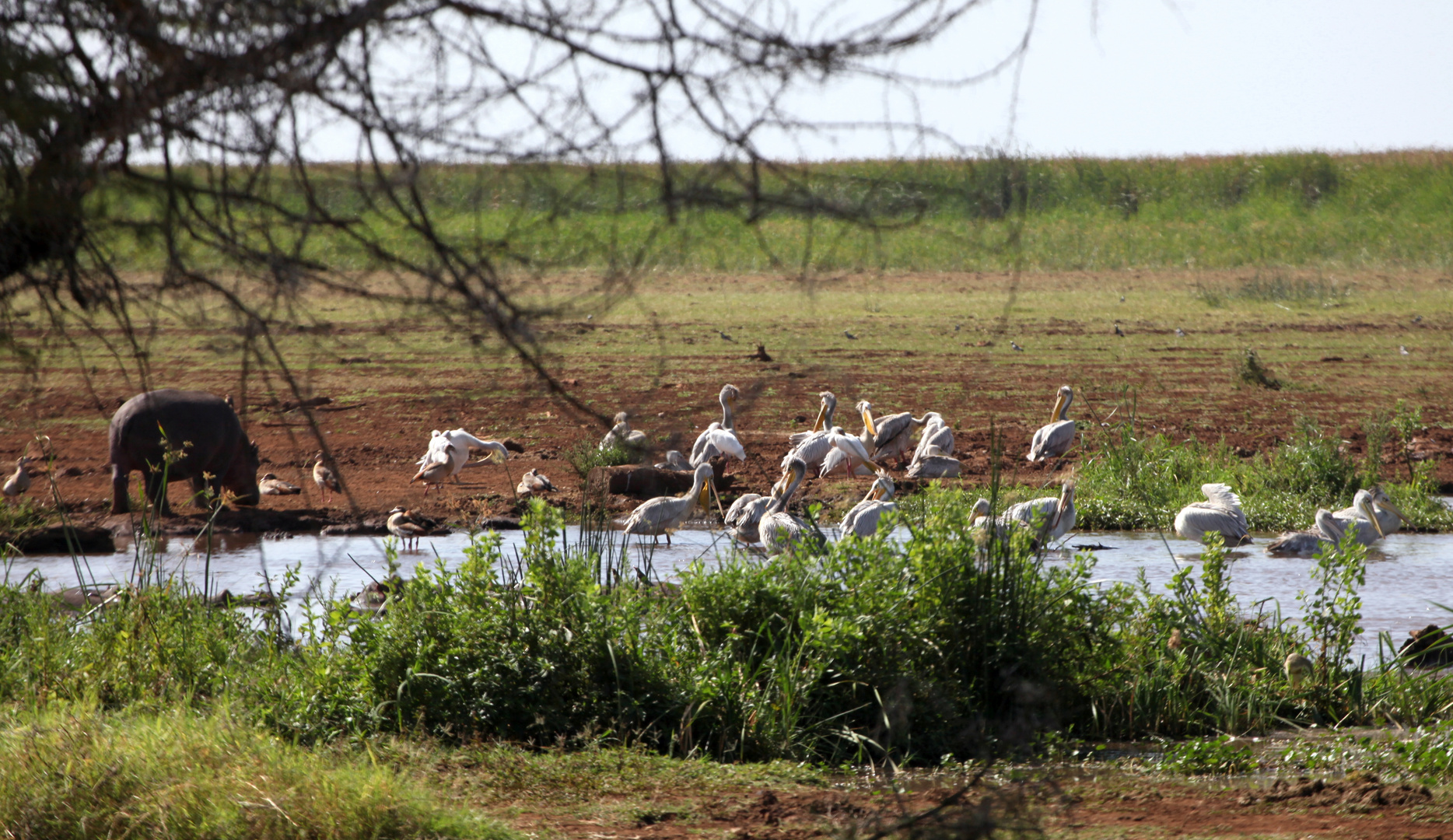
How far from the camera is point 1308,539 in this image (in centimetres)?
897

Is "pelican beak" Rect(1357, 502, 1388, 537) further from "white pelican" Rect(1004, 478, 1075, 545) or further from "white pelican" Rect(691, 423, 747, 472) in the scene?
"white pelican" Rect(691, 423, 747, 472)

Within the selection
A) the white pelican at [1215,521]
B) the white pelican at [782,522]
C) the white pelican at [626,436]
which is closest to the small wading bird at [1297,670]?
the white pelican at [782,522]

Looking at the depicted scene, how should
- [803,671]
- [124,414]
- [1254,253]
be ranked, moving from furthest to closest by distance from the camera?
1. [1254,253]
2. [124,414]
3. [803,671]

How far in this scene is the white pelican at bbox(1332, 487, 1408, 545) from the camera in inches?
367

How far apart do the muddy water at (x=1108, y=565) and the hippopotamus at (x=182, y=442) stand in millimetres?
647

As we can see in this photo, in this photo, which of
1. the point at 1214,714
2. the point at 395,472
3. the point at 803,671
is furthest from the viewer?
the point at 395,472

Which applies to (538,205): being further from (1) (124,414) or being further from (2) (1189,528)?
(1) (124,414)

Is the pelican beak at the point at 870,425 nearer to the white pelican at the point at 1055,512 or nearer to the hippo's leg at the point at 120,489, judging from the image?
the white pelican at the point at 1055,512

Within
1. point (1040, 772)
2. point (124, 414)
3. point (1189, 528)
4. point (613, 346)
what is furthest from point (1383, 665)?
point (613, 346)

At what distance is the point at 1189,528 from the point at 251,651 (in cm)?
620

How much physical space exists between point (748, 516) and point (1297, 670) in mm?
4391

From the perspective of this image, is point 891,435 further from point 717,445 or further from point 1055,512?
point 1055,512

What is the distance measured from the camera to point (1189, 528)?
9164 mm

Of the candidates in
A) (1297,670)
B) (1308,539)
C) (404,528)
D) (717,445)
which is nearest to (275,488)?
(404,528)
